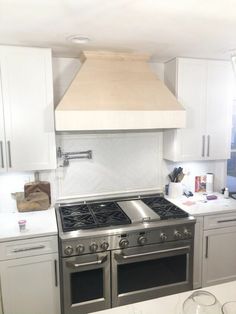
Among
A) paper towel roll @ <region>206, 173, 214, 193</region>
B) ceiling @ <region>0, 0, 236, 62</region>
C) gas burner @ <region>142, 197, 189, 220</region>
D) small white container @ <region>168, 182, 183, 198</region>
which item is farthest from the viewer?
paper towel roll @ <region>206, 173, 214, 193</region>

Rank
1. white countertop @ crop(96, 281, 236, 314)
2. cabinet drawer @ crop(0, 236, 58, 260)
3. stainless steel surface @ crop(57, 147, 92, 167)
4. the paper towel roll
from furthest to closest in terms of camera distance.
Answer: the paper towel roll < stainless steel surface @ crop(57, 147, 92, 167) < cabinet drawer @ crop(0, 236, 58, 260) < white countertop @ crop(96, 281, 236, 314)

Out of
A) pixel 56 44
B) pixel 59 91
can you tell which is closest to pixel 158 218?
pixel 59 91

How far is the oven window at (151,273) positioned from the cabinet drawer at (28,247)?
610 mm

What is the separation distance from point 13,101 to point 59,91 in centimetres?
55

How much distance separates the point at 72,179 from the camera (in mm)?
2816

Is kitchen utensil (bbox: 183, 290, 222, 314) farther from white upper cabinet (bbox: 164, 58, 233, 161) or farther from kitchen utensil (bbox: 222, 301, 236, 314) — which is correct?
white upper cabinet (bbox: 164, 58, 233, 161)

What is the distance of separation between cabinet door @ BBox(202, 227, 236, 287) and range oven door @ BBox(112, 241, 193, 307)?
0.95 feet

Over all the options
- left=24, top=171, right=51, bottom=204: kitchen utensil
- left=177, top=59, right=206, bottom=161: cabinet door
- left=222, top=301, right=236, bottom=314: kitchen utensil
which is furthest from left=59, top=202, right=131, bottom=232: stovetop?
left=222, top=301, right=236, bottom=314: kitchen utensil

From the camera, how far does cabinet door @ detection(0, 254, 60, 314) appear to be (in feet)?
7.01

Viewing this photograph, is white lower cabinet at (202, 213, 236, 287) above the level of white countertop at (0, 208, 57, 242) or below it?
below

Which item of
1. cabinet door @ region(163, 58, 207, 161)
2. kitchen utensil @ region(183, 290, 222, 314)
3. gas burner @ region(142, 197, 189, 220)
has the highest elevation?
cabinet door @ region(163, 58, 207, 161)

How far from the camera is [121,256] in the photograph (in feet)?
7.41


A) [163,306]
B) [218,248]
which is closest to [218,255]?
[218,248]

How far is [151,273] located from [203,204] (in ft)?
2.99
